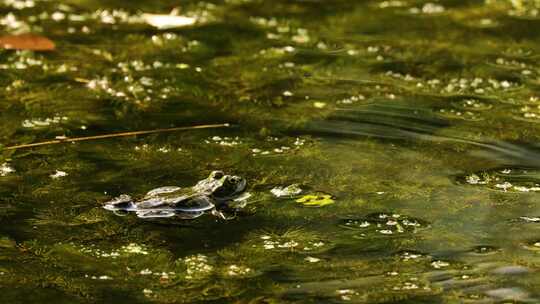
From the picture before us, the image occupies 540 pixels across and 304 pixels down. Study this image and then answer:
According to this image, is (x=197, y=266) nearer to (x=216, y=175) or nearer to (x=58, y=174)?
(x=216, y=175)

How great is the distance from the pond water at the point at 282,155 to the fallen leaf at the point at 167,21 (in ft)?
0.09

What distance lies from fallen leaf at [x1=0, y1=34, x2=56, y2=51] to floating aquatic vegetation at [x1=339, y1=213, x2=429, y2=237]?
3.07m

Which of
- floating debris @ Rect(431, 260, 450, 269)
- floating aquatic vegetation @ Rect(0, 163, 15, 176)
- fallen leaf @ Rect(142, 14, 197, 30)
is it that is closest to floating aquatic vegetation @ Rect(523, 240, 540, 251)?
floating debris @ Rect(431, 260, 450, 269)

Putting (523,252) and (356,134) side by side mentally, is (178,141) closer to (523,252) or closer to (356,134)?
(356,134)

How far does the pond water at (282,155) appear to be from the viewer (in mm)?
2877

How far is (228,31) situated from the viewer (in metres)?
6.17

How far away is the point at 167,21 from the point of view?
6.51 meters

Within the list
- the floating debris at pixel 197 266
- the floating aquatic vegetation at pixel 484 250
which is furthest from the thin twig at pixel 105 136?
the floating aquatic vegetation at pixel 484 250

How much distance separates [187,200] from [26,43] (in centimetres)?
281

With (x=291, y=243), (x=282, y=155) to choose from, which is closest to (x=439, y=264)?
(x=291, y=243)

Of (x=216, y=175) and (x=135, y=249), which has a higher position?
(x=216, y=175)

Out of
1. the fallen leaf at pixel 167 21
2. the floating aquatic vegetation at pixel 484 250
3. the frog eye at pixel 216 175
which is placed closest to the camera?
the floating aquatic vegetation at pixel 484 250

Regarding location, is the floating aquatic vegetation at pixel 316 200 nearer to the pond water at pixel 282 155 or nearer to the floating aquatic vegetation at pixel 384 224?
the pond water at pixel 282 155

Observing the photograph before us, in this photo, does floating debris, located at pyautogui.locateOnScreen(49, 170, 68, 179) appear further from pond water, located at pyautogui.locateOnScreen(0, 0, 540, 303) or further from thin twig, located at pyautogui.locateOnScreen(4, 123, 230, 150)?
thin twig, located at pyautogui.locateOnScreen(4, 123, 230, 150)
